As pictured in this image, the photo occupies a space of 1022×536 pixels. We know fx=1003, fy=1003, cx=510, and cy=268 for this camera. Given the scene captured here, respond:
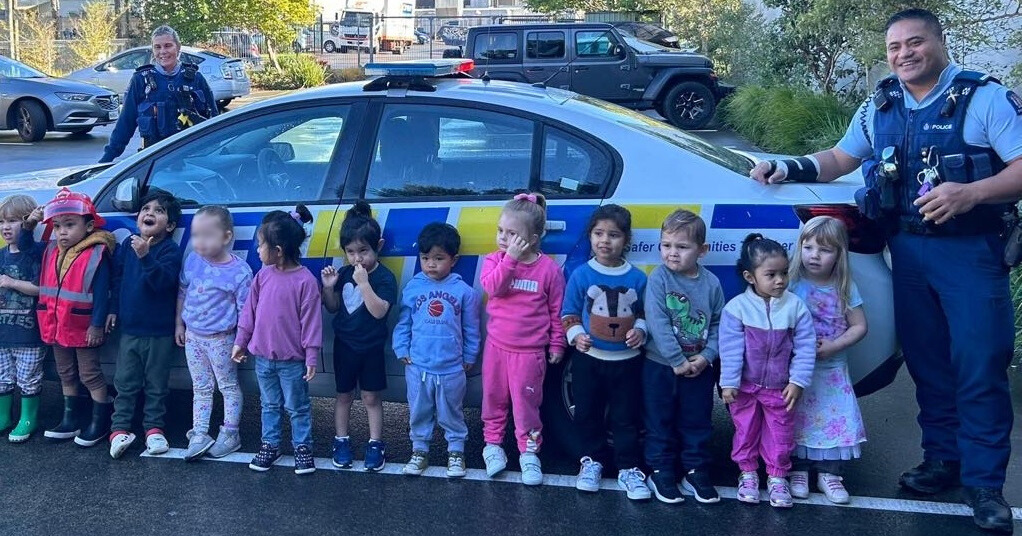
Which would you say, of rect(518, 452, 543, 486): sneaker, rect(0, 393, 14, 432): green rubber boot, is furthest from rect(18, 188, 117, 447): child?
rect(518, 452, 543, 486): sneaker

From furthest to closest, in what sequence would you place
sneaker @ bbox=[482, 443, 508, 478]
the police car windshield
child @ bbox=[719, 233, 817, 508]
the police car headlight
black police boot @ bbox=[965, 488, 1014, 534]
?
the police car windshield → the police car headlight → sneaker @ bbox=[482, 443, 508, 478] → child @ bbox=[719, 233, 817, 508] → black police boot @ bbox=[965, 488, 1014, 534]

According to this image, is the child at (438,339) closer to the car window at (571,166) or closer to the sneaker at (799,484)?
the car window at (571,166)

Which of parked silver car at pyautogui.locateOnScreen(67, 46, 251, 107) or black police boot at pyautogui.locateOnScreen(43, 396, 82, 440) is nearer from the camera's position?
black police boot at pyautogui.locateOnScreen(43, 396, 82, 440)

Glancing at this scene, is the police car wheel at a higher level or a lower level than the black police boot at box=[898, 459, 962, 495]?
higher

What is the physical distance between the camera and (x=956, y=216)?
12.3ft

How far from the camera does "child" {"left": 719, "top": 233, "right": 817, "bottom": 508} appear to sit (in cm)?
388

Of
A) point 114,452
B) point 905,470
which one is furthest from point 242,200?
point 905,470

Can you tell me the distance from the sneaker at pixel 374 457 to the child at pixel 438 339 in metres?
0.13

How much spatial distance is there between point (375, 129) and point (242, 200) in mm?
673

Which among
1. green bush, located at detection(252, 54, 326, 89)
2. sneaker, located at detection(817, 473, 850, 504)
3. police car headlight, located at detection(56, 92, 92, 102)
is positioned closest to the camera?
sneaker, located at detection(817, 473, 850, 504)

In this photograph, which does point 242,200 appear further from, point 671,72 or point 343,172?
point 671,72

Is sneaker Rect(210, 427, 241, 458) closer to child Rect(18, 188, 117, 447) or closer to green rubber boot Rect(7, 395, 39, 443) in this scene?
child Rect(18, 188, 117, 447)

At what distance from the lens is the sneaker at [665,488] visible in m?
4.00

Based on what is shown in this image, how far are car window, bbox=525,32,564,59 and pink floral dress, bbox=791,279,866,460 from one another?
44.0 feet
